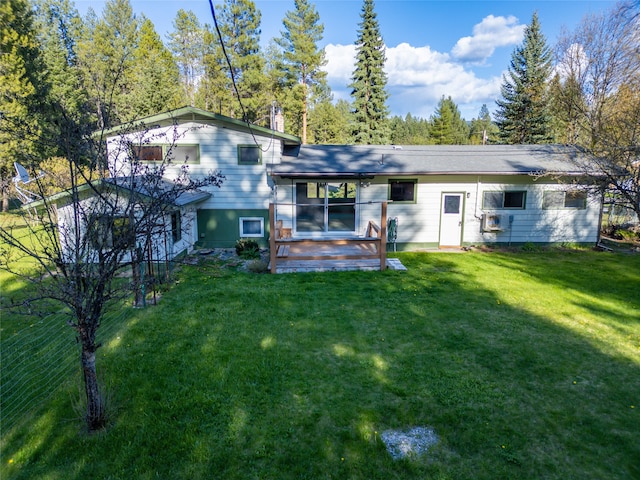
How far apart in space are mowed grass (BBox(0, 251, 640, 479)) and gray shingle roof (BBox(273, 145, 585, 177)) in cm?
480

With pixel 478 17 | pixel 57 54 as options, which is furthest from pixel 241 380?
pixel 57 54

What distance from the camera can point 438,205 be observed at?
11.8m

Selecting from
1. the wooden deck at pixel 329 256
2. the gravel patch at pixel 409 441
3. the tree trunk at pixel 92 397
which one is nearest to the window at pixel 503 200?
the wooden deck at pixel 329 256

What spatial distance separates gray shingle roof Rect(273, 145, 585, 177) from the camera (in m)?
11.1

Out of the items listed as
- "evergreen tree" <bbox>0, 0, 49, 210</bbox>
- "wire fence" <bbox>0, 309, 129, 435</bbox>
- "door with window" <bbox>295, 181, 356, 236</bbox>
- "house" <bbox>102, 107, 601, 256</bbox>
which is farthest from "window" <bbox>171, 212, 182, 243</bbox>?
"evergreen tree" <bbox>0, 0, 49, 210</bbox>

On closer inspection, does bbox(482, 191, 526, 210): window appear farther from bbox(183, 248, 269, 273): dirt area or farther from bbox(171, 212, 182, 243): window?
bbox(171, 212, 182, 243): window

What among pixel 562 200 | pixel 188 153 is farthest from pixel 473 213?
pixel 188 153

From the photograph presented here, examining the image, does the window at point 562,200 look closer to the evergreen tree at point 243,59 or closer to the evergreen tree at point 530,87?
the evergreen tree at point 530,87

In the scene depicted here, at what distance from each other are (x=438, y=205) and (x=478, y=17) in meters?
12.2

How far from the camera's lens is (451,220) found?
12.0 meters

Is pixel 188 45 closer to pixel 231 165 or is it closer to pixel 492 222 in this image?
pixel 231 165

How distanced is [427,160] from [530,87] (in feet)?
57.1

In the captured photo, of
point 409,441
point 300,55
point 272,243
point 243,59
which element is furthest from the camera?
point 300,55

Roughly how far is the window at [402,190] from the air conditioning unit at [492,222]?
2.38 metres
